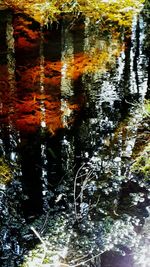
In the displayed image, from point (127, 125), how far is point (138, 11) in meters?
4.26

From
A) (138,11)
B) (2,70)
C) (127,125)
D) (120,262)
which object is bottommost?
(120,262)

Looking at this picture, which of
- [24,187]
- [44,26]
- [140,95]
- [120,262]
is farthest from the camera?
[44,26]

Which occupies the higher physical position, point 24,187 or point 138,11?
point 138,11

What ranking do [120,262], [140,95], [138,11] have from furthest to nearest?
[138,11] < [140,95] < [120,262]

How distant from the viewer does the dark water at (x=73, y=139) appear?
373cm

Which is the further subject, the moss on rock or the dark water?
→ the moss on rock

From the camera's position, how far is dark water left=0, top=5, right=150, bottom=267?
3729 millimetres

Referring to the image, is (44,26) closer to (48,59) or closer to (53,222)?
(48,59)

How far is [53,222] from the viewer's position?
12.7 ft

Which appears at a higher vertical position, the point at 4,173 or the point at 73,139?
the point at 73,139

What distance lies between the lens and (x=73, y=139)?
5020 mm

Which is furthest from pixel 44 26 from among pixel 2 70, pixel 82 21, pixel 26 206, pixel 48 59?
pixel 26 206

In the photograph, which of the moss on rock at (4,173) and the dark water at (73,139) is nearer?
the dark water at (73,139)

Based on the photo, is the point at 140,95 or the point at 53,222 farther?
the point at 140,95
